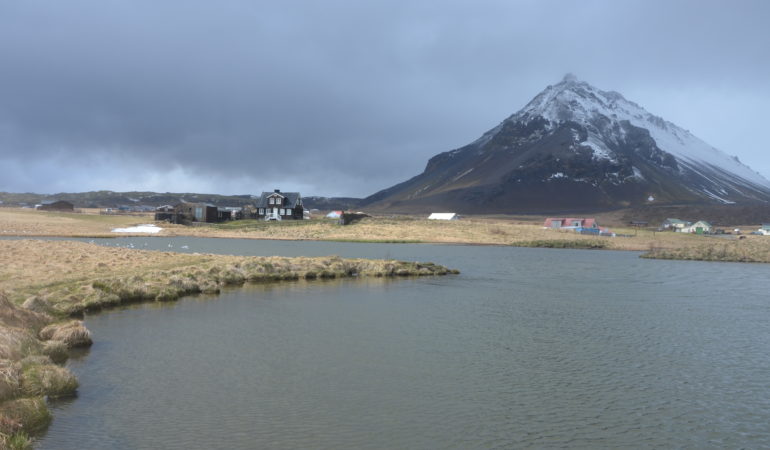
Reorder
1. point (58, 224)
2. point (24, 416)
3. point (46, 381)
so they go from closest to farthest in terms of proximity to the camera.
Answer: point (24, 416) < point (46, 381) < point (58, 224)

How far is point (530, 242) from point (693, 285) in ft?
191

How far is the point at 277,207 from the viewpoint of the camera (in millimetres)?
145250

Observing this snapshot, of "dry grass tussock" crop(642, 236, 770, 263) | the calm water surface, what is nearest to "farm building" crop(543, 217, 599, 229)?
"dry grass tussock" crop(642, 236, 770, 263)

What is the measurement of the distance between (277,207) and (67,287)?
116344 mm

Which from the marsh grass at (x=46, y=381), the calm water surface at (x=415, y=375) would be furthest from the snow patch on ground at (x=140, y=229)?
the marsh grass at (x=46, y=381)

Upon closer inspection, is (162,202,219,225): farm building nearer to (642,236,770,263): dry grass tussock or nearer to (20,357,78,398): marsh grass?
(642,236,770,263): dry grass tussock

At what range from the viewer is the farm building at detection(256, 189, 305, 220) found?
145m

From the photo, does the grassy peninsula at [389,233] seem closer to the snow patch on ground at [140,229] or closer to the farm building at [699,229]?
the snow patch on ground at [140,229]

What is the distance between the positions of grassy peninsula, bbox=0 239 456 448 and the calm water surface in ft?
2.82

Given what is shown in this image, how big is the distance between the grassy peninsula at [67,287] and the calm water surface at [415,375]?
86cm

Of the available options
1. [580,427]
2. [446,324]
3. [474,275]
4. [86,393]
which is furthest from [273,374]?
[474,275]

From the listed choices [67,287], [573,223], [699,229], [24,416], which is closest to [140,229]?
[67,287]

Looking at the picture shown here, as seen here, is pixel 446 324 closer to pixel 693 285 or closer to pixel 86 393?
Answer: pixel 86 393

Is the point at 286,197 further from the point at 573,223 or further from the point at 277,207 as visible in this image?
the point at 573,223
